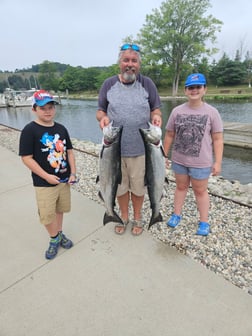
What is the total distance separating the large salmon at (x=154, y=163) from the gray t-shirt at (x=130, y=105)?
0.77ft

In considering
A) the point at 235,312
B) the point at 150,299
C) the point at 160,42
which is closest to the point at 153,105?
the point at 150,299

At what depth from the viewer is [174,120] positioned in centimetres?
236

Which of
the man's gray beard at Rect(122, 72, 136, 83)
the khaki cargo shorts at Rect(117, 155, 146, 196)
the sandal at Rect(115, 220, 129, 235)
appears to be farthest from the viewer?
the sandal at Rect(115, 220, 129, 235)

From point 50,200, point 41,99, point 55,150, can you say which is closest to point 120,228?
point 50,200

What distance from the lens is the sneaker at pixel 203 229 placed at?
255 cm

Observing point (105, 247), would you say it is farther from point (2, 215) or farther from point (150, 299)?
point (2, 215)

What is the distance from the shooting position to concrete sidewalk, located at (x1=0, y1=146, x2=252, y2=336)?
5.26 feet

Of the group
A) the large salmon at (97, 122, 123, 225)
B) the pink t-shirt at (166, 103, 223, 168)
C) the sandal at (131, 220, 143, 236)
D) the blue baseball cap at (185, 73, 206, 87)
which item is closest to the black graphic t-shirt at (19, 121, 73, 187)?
the large salmon at (97, 122, 123, 225)

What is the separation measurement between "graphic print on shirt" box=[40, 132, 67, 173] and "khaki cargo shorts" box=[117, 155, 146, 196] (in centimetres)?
66

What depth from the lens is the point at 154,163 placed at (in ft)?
6.77

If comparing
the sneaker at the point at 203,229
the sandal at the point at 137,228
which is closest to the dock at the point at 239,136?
the sneaker at the point at 203,229

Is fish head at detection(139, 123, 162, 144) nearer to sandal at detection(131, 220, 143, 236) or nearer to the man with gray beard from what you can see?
the man with gray beard

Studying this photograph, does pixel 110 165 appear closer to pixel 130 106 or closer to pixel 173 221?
pixel 130 106

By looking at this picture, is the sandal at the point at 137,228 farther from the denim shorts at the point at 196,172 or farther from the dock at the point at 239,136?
the dock at the point at 239,136
